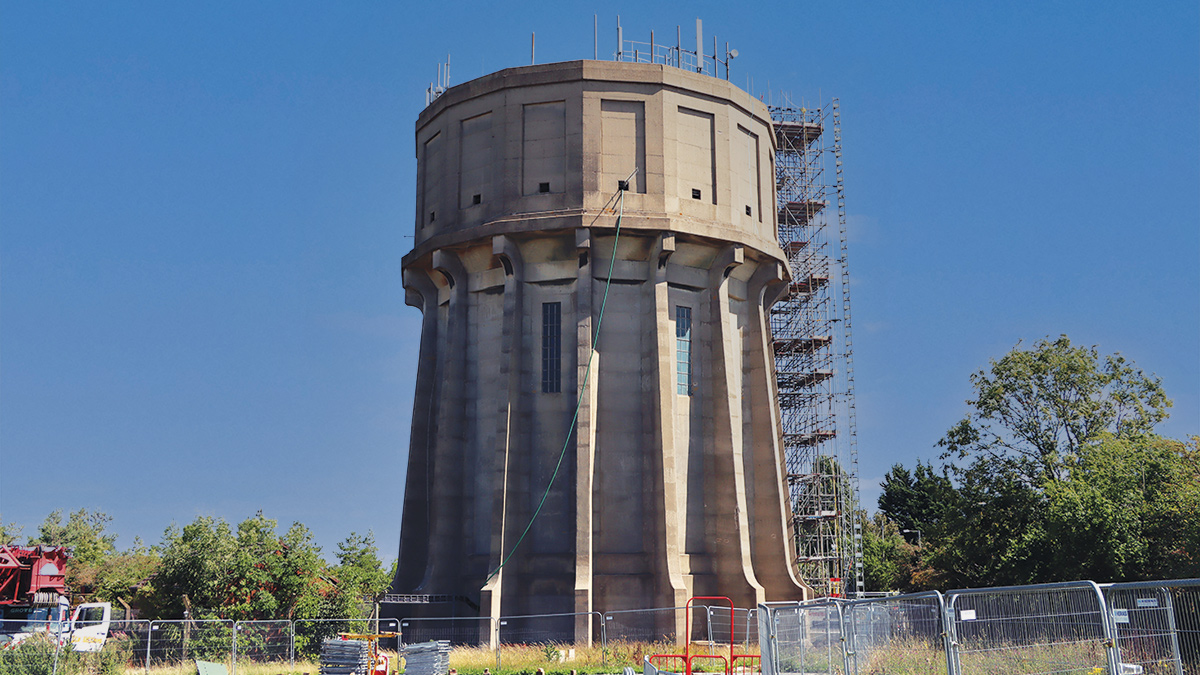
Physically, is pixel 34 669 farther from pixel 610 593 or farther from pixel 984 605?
pixel 984 605

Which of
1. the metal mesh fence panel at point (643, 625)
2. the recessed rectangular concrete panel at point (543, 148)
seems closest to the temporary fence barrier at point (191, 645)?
the metal mesh fence panel at point (643, 625)

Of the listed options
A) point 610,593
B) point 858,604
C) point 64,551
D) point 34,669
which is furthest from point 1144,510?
point 64,551

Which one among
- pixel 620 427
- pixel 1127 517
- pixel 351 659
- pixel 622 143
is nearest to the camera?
pixel 351 659

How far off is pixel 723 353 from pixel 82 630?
68.3 ft

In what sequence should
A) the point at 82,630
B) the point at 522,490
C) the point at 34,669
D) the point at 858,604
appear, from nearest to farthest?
1. the point at 858,604
2. the point at 34,669
3. the point at 82,630
4. the point at 522,490

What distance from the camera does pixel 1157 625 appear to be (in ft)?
45.3

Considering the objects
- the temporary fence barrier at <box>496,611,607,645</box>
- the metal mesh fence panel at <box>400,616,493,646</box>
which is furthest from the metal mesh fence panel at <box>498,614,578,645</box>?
the metal mesh fence panel at <box>400,616,493,646</box>

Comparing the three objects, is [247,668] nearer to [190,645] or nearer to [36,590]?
[190,645]

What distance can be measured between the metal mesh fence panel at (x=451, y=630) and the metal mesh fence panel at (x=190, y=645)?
497 centimetres

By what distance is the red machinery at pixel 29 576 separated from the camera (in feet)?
114

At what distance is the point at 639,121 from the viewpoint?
34406 millimetres

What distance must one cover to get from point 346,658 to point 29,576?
16.8 m

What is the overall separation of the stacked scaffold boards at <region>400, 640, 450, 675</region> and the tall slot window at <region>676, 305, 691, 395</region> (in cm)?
1178

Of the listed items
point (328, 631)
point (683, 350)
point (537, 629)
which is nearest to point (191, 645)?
point (328, 631)
